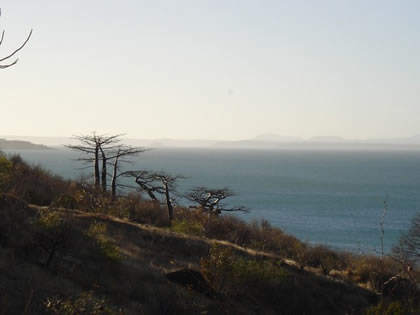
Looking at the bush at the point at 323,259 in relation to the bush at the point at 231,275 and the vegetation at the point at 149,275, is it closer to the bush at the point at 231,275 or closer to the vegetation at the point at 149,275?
the vegetation at the point at 149,275

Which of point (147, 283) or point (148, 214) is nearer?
point (147, 283)

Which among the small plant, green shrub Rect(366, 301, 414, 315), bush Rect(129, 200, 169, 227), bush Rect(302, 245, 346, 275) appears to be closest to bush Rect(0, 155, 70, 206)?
bush Rect(129, 200, 169, 227)

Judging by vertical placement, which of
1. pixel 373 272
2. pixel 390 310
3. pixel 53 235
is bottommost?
pixel 373 272

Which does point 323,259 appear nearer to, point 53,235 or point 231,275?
point 231,275

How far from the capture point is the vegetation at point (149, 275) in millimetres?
11836

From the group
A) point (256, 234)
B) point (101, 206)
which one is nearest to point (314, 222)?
point (256, 234)

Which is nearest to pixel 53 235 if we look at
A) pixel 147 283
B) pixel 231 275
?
pixel 147 283

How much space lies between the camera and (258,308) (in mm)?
16141

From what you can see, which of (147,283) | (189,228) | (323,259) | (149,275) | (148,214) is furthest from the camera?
(148,214)

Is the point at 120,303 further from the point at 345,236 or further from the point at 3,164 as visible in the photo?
the point at 345,236

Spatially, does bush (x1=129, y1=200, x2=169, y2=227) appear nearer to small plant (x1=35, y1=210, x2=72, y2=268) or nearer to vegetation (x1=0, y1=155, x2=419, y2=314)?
vegetation (x1=0, y1=155, x2=419, y2=314)

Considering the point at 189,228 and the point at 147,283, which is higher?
the point at 147,283

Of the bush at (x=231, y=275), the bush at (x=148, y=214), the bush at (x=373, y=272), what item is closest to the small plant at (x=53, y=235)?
the bush at (x=231, y=275)

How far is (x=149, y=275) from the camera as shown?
623 inches
